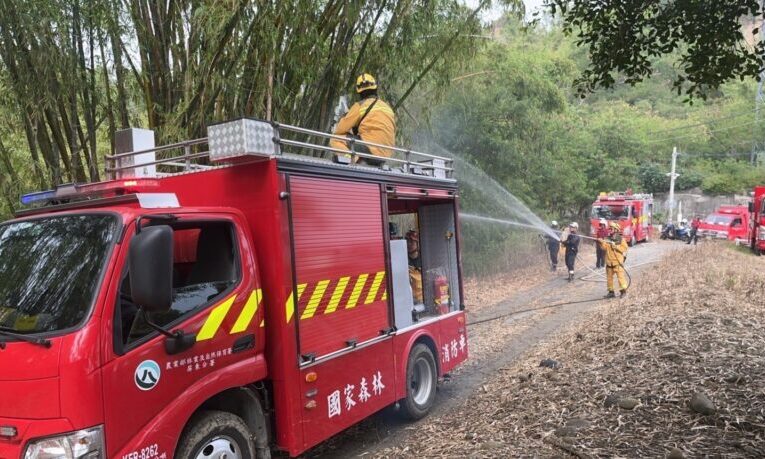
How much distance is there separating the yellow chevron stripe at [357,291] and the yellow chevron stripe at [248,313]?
890 mm

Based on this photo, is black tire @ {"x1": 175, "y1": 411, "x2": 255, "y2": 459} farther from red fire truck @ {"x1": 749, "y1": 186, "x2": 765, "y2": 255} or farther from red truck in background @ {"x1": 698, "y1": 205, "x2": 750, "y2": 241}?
red truck in background @ {"x1": 698, "y1": 205, "x2": 750, "y2": 241}

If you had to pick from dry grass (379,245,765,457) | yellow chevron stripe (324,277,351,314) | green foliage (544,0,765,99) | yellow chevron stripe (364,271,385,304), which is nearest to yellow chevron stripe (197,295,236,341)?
yellow chevron stripe (324,277,351,314)

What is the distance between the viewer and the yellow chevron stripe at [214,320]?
10.5 ft

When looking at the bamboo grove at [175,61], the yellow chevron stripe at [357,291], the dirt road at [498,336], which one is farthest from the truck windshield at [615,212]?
the yellow chevron stripe at [357,291]

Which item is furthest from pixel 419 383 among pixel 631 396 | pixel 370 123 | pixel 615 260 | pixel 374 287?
pixel 615 260

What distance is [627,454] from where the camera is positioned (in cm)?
358

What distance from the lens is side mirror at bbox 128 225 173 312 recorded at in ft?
8.56

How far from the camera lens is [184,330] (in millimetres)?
3086

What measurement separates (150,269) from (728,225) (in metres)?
28.2

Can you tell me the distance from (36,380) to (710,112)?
53.7 meters

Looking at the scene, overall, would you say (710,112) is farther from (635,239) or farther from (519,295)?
(519,295)

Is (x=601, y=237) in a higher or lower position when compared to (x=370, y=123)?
lower

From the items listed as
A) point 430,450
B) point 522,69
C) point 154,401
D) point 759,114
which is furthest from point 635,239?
point 154,401

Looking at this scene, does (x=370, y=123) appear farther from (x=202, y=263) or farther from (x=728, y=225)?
(x=728, y=225)
